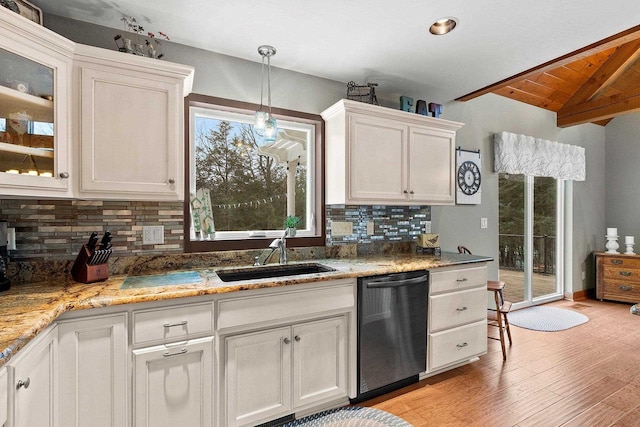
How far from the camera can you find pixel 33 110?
1.52 m

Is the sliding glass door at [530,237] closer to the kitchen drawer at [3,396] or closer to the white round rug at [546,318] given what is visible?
the white round rug at [546,318]

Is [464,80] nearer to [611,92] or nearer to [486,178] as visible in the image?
[486,178]

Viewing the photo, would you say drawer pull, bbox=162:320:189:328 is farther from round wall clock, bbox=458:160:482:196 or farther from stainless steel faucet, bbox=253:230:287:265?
round wall clock, bbox=458:160:482:196

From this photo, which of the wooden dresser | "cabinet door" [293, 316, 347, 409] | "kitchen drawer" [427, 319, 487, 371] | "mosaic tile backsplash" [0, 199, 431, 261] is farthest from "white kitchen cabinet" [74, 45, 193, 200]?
the wooden dresser

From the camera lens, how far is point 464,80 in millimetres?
2924

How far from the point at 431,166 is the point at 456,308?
116cm

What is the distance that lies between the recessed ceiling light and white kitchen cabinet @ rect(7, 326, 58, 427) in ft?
8.27

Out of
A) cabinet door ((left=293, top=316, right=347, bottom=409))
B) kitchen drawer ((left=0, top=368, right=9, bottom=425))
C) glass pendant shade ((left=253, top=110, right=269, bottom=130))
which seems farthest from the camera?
glass pendant shade ((left=253, top=110, right=269, bottom=130))

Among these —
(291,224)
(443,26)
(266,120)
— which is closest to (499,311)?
(291,224)

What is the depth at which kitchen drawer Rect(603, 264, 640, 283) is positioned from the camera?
4.45m

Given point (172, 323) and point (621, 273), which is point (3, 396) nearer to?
point (172, 323)

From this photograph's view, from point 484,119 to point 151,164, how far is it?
11.4 ft

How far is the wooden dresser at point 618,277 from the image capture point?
14.6ft

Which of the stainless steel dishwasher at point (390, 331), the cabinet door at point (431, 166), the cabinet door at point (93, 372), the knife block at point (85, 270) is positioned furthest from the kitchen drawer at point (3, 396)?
the cabinet door at point (431, 166)
